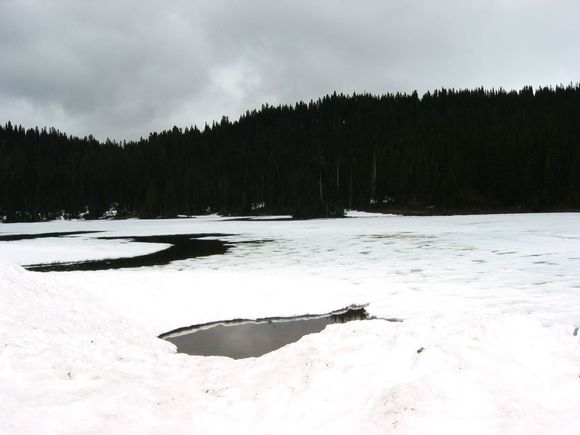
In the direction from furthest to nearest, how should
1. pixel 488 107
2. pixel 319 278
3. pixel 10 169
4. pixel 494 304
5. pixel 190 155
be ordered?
pixel 190 155, pixel 488 107, pixel 10 169, pixel 319 278, pixel 494 304

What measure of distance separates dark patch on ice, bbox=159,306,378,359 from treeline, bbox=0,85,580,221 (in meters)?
66.4

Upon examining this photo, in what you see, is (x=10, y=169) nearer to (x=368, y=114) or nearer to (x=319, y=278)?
(x=368, y=114)

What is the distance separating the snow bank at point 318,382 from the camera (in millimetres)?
4461

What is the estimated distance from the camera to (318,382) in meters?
5.43

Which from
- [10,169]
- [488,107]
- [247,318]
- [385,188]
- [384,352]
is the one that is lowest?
[247,318]

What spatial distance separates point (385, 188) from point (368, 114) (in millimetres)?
83228

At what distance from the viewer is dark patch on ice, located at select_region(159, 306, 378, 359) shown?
839 cm

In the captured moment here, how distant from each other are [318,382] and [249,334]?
14.0ft

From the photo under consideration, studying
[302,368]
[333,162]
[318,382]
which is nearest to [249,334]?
[302,368]

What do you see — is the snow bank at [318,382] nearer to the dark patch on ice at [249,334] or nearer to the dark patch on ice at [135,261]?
the dark patch on ice at [249,334]

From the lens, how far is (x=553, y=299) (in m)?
10.4

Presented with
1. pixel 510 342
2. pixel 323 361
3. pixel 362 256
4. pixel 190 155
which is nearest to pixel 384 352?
pixel 323 361

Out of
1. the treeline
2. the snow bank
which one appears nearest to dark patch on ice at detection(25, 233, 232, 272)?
the snow bank

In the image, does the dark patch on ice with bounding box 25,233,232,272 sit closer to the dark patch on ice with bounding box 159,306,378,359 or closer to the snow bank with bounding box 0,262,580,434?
the dark patch on ice with bounding box 159,306,378,359
